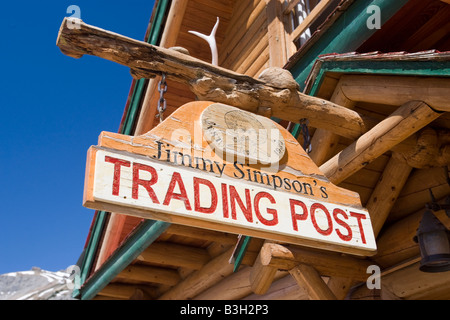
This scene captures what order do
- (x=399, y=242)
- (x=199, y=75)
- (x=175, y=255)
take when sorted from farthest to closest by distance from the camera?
(x=175, y=255), (x=399, y=242), (x=199, y=75)

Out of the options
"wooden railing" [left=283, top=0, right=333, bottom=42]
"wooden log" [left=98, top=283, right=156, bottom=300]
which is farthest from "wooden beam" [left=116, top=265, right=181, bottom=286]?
"wooden railing" [left=283, top=0, right=333, bottom=42]

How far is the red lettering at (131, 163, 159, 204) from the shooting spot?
1791mm

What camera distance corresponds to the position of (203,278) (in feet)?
17.0

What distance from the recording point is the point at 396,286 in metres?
3.75

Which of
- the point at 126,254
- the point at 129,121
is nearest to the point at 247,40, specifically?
the point at 129,121

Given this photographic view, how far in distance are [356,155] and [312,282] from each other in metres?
1.04

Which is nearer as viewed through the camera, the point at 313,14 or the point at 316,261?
the point at 316,261

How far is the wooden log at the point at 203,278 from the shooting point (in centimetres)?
495

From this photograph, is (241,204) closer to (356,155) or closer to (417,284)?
(356,155)

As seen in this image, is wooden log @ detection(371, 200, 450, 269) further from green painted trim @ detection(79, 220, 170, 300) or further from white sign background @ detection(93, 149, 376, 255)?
green painted trim @ detection(79, 220, 170, 300)

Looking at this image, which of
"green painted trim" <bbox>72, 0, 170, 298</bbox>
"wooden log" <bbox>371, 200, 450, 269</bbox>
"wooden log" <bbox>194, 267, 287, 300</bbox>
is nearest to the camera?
"wooden log" <bbox>371, 200, 450, 269</bbox>

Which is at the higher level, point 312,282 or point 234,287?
point 234,287

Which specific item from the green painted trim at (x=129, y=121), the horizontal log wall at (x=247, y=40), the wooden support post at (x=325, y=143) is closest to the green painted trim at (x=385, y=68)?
the wooden support post at (x=325, y=143)

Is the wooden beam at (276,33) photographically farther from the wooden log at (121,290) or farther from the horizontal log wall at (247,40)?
the wooden log at (121,290)
